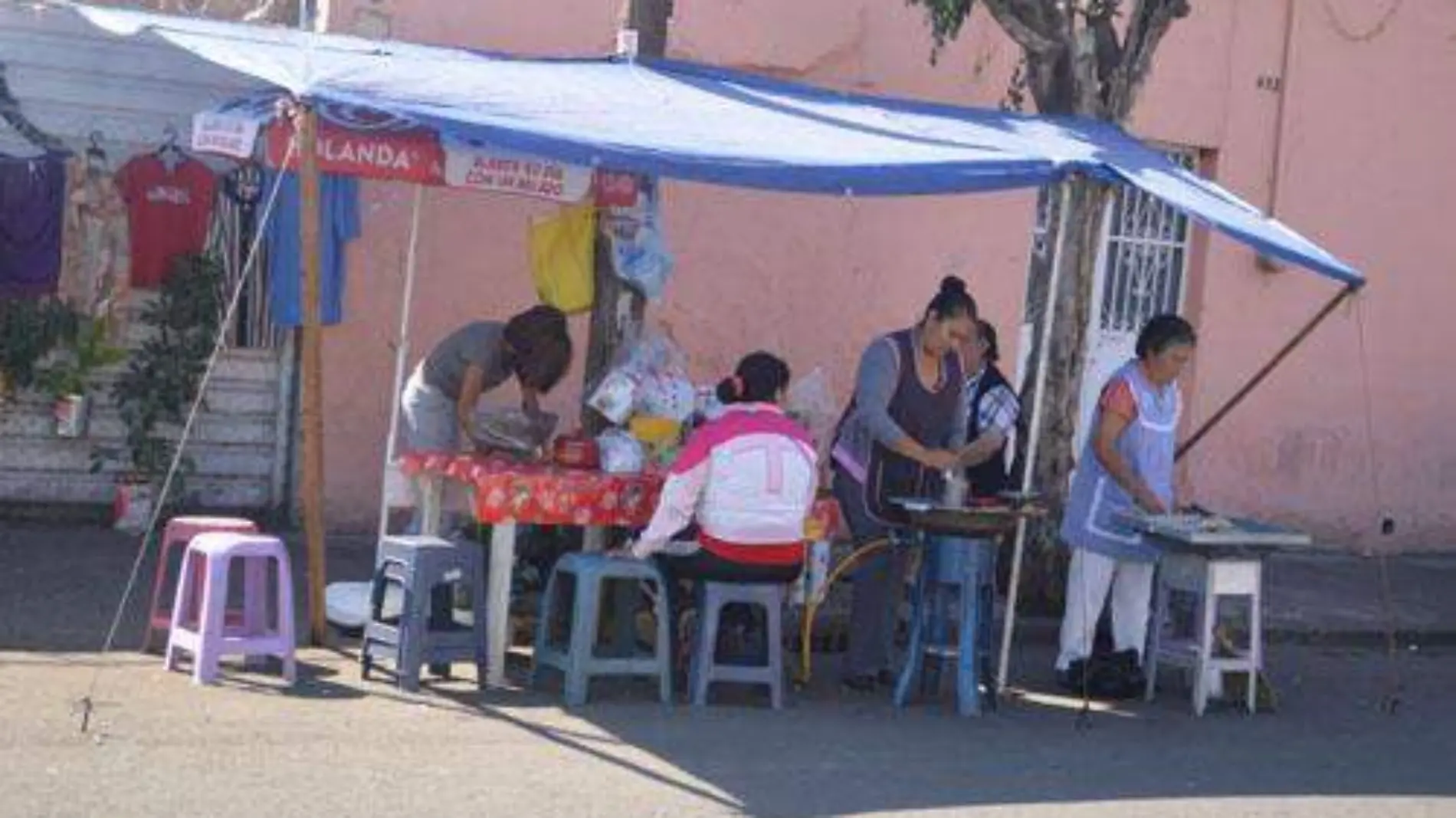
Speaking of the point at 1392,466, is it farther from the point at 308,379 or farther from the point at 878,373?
the point at 308,379

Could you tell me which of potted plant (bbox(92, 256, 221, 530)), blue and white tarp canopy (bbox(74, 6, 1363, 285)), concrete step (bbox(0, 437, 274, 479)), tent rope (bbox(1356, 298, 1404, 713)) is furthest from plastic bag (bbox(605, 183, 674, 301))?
tent rope (bbox(1356, 298, 1404, 713))

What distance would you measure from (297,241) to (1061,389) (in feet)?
13.2

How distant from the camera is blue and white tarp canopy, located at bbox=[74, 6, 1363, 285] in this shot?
26.3 feet

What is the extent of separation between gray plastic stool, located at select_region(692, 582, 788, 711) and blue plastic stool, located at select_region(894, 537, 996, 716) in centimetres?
65

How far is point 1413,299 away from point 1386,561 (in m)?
1.86

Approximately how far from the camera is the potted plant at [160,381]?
36.6 ft

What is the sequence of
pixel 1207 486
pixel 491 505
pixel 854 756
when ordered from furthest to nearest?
1. pixel 1207 486
2. pixel 491 505
3. pixel 854 756

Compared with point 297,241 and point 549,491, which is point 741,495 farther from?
point 297,241

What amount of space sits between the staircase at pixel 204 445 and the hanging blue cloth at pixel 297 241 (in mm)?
442

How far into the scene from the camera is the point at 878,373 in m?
9.04

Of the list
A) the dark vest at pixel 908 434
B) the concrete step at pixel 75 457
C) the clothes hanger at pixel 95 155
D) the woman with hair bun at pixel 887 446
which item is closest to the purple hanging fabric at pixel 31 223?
the clothes hanger at pixel 95 155

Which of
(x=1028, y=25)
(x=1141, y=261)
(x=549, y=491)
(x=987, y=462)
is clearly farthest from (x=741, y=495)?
(x=1141, y=261)

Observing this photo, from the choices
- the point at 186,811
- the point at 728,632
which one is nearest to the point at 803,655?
the point at 728,632

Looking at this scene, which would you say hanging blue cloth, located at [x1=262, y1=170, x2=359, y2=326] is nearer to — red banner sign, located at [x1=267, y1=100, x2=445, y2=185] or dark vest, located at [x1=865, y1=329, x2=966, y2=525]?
red banner sign, located at [x1=267, y1=100, x2=445, y2=185]
